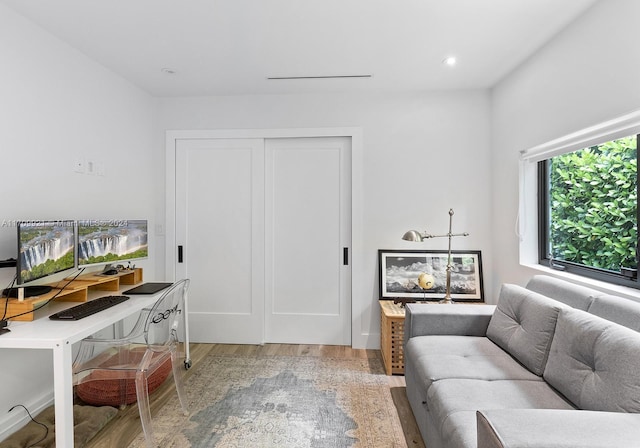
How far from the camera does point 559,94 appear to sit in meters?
2.24

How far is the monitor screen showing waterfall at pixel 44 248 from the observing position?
1.81 meters

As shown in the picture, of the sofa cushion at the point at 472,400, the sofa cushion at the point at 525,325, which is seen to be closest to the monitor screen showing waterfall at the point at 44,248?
the sofa cushion at the point at 472,400

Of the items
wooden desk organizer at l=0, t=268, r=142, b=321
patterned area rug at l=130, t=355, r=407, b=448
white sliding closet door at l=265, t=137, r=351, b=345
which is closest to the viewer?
wooden desk organizer at l=0, t=268, r=142, b=321

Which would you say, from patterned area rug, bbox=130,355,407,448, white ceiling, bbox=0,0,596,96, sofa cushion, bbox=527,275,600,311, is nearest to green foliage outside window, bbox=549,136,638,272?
sofa cushion, bbox=527,275,600,311

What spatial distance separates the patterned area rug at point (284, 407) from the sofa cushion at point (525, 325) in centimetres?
81

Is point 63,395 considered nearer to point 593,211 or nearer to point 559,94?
point 593,211

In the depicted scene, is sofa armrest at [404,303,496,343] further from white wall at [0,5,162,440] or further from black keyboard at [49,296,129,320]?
white wall at [0,5,162,440]

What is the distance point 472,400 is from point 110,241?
2.50m

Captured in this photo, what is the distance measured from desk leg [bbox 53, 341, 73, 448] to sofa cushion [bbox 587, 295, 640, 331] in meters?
2.50

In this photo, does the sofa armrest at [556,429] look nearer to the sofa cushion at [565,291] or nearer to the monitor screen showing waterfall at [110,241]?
the sofa cushion at [565,291]

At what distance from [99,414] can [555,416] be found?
2412mm

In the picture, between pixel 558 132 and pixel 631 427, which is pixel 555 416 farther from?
pixel 558 132

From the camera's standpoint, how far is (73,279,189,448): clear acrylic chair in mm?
1997

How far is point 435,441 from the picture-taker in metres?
1.60
